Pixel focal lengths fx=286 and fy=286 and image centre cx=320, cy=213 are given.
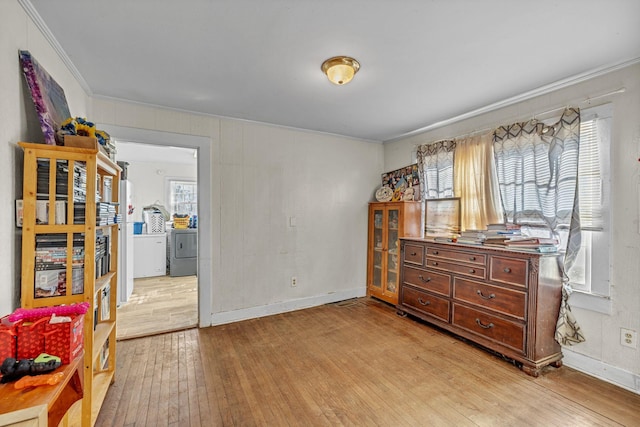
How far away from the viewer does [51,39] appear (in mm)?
1762

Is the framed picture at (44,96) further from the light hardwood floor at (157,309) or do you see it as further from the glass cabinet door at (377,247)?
the glass cabinet door at (377,247)

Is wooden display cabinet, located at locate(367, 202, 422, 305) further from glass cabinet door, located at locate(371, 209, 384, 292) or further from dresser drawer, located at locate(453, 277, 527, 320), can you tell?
dresser drawer, located at locate(453, 277, 527, 320)

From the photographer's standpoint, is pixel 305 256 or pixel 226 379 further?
pixel 305 256

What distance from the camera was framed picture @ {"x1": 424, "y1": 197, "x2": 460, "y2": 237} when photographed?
3268mm

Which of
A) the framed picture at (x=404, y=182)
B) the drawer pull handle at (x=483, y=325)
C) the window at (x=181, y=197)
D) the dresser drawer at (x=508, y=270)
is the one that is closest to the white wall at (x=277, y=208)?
the framed picture at (x=404, y=182)

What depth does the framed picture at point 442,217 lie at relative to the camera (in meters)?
3.27

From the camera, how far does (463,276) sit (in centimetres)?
276

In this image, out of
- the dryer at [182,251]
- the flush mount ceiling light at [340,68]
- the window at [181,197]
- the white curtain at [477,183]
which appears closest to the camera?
the flush mount ceiling light at [340,68]

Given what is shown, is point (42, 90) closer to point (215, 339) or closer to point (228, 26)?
point (228, 26)

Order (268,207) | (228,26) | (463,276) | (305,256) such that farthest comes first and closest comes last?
(305,256) < (268,207) < (463,276) < (228,26)

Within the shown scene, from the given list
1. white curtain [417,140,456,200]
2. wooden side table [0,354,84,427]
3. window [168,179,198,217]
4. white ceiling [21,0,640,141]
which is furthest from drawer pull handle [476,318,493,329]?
window [168,179,198,217]

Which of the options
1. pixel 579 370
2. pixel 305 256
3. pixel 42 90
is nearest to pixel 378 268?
pixel 305 256

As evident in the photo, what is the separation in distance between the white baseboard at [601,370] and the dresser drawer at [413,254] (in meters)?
1.39

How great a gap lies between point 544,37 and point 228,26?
190 cm
